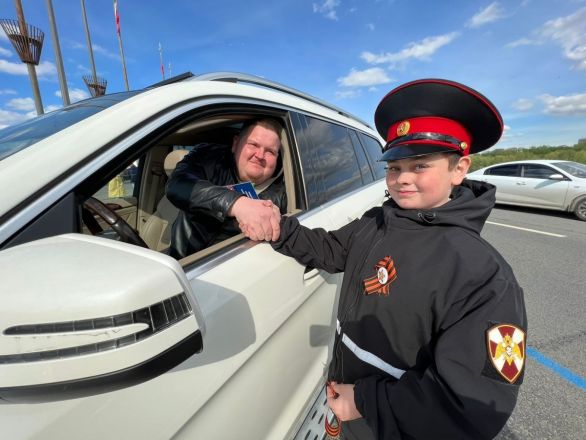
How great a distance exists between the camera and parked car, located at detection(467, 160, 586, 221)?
291 inches

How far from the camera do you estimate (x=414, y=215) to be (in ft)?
3.37

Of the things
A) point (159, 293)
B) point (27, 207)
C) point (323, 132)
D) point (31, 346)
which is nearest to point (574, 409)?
point (323, 132)

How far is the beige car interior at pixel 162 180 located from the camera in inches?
71.6

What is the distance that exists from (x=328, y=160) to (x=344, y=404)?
1.39 meters

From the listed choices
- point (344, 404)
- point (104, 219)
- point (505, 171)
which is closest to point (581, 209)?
point (505, 171)

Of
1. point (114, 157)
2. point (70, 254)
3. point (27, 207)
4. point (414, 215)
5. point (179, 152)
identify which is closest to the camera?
point (70, 254)

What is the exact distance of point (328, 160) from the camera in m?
2.00

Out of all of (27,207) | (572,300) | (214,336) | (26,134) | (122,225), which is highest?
(26,134)

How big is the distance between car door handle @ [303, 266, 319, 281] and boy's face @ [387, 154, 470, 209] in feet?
1.56

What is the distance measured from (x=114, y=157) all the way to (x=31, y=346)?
1.78ft

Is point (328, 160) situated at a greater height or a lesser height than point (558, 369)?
greater

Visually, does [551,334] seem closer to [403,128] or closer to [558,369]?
[558,369]

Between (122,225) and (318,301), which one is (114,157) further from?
(318,301)

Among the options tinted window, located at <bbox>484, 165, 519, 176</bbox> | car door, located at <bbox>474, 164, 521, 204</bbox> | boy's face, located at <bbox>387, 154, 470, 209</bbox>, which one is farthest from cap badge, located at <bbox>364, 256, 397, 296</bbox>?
tinted window, located at <bbox>484, 165, 519, 176</bbox>
